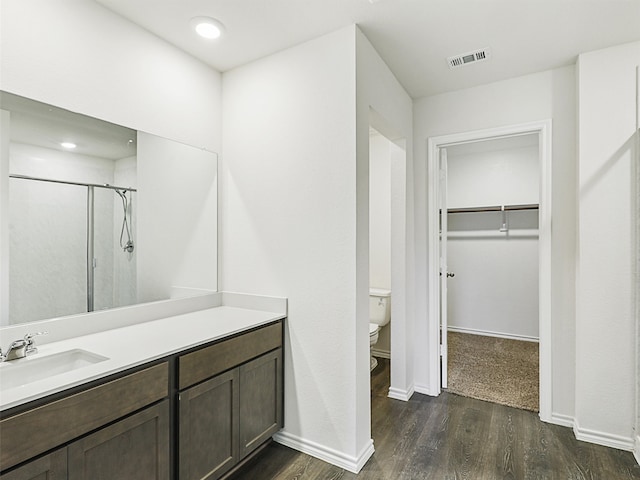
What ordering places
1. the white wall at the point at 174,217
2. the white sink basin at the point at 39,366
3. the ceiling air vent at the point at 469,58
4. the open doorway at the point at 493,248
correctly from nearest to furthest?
the white sink basin at the point at 39,366
the white wall at the point at 174,217
the ceiling air vent at the point at 469,58
the open doorway at the point at 493,248

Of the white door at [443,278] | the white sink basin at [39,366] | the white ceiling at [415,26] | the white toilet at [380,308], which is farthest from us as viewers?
the white toilet at [380,308]

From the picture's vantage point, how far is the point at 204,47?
224cm

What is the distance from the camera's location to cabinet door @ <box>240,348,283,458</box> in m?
1.91

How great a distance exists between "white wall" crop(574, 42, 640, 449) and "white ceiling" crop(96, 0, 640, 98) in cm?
25

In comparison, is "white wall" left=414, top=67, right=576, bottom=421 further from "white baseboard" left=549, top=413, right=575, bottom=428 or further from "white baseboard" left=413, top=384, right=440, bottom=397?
"white baseboard" left=413, top=384, right=440, bottom=397

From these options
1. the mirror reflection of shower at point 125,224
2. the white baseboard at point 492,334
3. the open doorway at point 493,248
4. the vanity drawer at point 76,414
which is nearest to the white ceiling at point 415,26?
the mirror reflection of shower at point 125,224

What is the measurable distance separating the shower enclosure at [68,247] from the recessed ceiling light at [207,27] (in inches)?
40.5

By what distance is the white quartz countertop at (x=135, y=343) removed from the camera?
1162mm

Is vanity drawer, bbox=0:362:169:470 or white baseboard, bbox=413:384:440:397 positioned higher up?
vanity drawer, bbox=0:362:169:470

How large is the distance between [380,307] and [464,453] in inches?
58.9

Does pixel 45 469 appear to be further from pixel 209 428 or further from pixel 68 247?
pixel 68 247

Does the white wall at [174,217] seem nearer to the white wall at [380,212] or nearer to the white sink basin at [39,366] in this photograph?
the white sink basin at [39,366]

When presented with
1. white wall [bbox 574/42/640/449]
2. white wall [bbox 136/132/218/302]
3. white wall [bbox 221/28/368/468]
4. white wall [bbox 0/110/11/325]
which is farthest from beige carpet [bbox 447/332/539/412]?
white wall [bbox 0/110/11/325]

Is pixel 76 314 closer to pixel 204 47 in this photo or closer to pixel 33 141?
pixel 33 141
